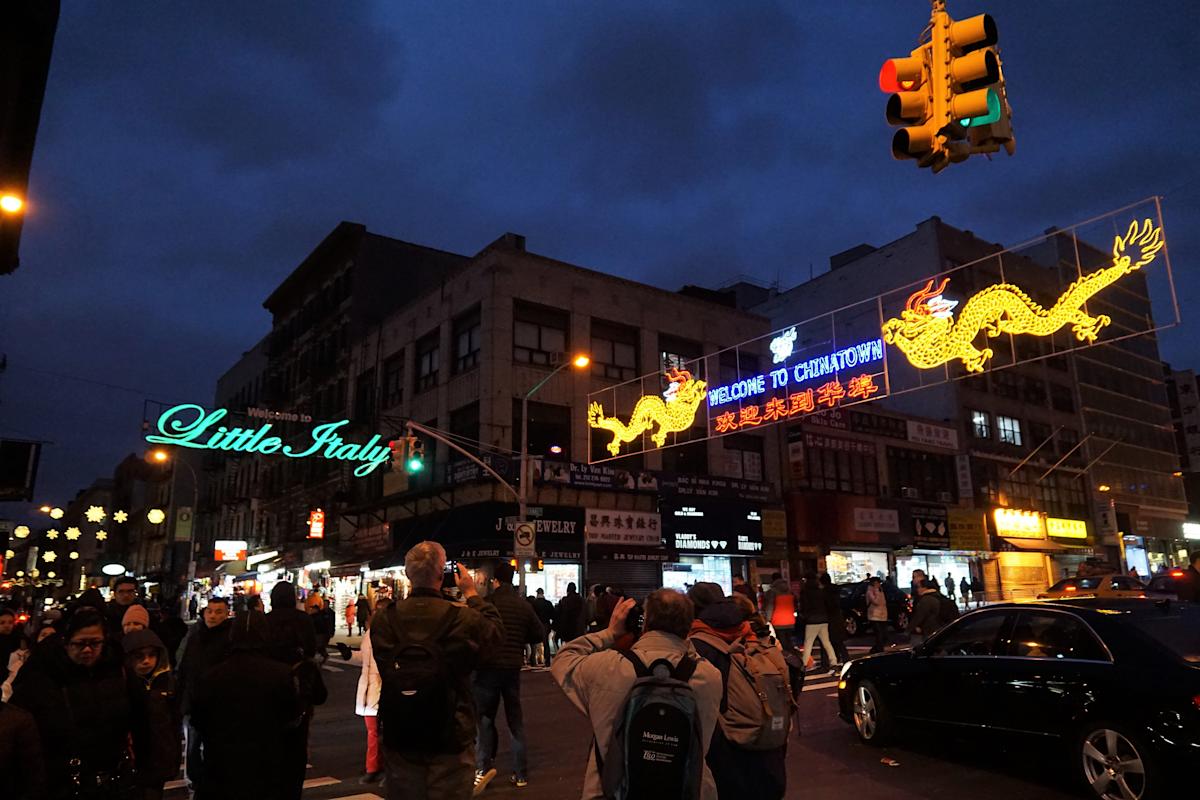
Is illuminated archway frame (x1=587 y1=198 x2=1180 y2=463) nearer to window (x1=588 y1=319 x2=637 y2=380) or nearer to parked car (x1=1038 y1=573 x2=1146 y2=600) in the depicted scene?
window (x1=588 y1=319 x2=637 y2=380)

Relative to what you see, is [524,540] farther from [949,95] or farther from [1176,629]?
[949,95]

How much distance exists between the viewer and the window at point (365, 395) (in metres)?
37.8

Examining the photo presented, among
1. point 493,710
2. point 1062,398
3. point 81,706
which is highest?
point 1062,398

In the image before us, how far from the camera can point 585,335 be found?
31.8 metres

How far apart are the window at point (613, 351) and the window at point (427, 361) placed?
263 inches

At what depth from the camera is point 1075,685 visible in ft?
22.5

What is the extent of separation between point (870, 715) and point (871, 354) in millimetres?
11156

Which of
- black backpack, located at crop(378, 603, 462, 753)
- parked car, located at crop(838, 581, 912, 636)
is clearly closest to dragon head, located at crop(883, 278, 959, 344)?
parked car, located at crop(838, 581, 912, 636)

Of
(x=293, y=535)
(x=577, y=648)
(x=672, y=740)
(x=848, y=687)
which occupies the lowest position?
(x=848, y=687)

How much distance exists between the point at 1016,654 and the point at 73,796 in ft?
24.4

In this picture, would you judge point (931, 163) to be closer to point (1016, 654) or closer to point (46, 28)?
point (1016, 654)

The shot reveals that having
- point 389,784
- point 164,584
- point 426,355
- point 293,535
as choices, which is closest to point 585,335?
point 426,355

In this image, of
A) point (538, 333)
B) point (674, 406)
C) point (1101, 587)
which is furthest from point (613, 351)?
point (1101, 587)

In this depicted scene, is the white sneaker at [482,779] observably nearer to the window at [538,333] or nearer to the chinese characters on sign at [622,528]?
the chinese characters on sign at [622,528]
